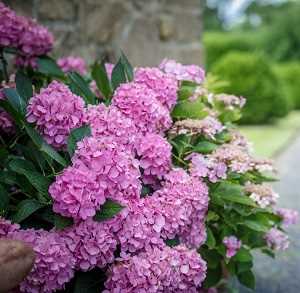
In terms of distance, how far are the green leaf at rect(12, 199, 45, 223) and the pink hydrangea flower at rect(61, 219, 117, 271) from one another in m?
0.08

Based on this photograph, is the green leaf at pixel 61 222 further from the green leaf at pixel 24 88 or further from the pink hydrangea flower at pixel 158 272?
the green leaf at pixel 24 88

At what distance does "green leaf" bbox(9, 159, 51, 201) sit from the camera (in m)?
1.14

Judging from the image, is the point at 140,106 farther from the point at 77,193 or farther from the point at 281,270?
the point at 281,270

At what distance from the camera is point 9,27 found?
1.66 metres

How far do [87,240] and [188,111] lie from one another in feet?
1.84

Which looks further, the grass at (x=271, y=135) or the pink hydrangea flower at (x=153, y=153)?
the grass at (x=271, y=135)

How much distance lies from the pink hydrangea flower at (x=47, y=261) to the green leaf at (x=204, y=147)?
49cm

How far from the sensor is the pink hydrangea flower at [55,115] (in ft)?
4.08

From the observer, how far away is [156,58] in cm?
297

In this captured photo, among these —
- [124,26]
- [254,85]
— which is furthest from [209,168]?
[254,85]

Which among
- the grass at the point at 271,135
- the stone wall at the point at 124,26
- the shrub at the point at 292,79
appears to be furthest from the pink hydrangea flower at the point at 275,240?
the shrub at the point at 292,79

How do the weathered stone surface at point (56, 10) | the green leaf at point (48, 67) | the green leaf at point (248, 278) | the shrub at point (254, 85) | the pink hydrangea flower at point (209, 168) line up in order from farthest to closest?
1. the shrub at point (254, 85)
2. the weathered stone surface at point (56, 10)
3. the green leaf at point (48, 67)
4. the green leaf at point (248, 278)
5. the pink hydrangea flower at point (209, 168)

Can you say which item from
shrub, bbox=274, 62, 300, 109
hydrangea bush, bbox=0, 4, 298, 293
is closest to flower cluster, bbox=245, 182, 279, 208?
hydrangea bush, bbox=0, 4, 298, 293

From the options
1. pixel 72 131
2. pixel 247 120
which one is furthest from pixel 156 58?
pixel 247 120
